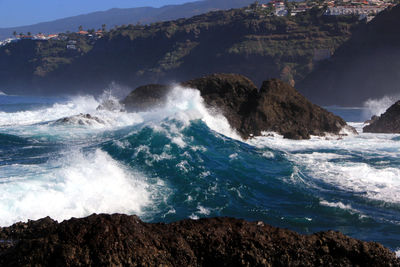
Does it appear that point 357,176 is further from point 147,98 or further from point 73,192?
point 147,98

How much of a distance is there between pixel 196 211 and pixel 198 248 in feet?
10.6

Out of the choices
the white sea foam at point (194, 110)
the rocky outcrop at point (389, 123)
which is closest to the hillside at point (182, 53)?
the rocky outcrop at point (389, 123)

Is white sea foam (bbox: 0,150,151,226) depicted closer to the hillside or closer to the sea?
the sea

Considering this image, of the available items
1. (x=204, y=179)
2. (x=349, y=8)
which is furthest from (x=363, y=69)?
(x=204, y=179)

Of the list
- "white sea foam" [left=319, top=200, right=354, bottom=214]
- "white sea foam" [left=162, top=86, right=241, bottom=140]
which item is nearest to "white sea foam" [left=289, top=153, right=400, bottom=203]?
"white sea foam" [left=319, top=200, right=354, bottom=214]

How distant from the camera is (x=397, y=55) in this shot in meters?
65.4

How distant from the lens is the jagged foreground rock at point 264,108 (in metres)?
17.5

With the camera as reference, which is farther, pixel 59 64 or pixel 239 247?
pixel 59 64

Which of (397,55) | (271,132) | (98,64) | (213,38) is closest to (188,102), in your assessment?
(271,132)

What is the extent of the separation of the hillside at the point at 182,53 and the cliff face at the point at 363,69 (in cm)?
270

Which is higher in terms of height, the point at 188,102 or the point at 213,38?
the point at 188,102

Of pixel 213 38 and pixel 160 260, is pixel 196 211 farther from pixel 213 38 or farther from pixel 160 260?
pixel 213 38

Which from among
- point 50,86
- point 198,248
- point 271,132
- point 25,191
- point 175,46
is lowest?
point 50,86

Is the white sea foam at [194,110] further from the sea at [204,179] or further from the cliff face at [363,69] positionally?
the cliff face at [363,69]
